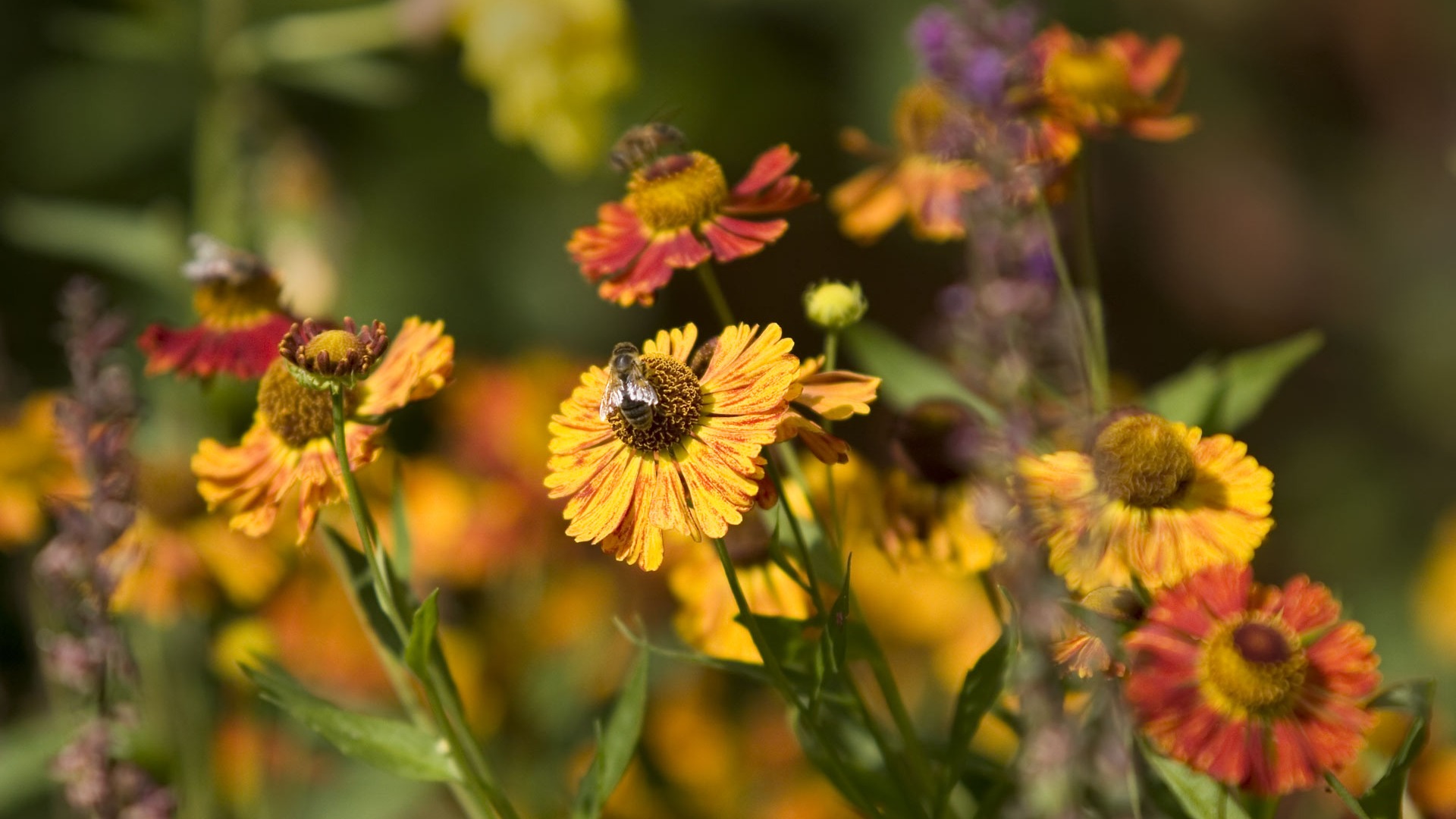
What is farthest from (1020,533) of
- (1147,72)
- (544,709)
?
(544,709)

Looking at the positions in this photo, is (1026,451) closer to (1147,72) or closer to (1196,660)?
(1196,660)

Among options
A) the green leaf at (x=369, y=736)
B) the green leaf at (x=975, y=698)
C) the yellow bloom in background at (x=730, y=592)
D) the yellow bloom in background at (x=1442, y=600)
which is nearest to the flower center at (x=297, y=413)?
the green leaf at (x=369, y=736)

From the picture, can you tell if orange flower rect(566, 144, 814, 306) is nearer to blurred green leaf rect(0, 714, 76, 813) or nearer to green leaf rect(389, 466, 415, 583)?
green leaf rect(389, 466, 415, 583)

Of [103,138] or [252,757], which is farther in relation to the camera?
[103,138]

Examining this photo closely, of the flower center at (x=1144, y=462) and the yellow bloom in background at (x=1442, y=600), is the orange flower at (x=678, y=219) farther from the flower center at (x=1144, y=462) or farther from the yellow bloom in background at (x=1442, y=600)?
the yellow bloom in background at (x=1442, y=600)

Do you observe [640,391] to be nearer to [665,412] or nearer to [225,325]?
[665,412]

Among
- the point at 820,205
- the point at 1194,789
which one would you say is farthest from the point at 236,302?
the point at 820,205
